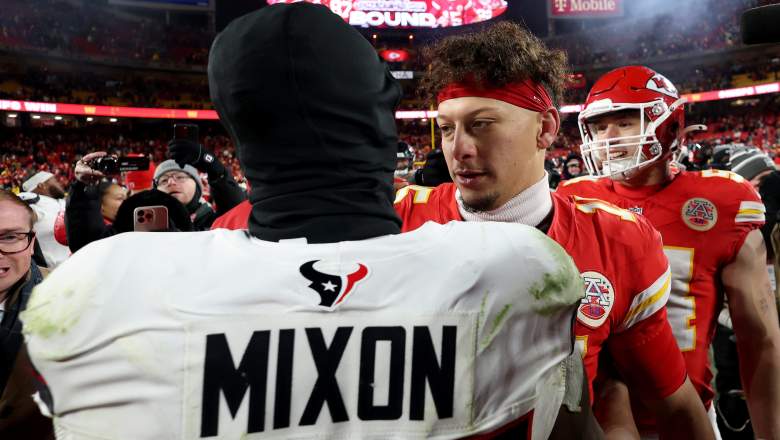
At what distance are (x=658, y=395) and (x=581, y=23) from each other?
1607 inches

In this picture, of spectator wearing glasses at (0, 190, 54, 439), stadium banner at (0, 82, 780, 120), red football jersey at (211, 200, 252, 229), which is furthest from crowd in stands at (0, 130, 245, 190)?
red football jersey at (211, 200, 252, 229)

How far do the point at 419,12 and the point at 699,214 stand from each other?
28.1m

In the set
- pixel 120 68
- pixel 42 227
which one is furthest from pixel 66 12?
pixel 42 227

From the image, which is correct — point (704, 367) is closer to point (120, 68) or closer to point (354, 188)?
point (354, 188)

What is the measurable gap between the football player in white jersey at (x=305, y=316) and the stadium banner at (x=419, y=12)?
2864cm

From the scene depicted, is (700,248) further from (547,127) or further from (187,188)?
(187,188)

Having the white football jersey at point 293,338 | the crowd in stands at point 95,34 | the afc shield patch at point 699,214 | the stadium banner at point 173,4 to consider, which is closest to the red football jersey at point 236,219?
the white football jersey at point 293,338

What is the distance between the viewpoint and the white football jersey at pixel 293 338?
29.0 inches

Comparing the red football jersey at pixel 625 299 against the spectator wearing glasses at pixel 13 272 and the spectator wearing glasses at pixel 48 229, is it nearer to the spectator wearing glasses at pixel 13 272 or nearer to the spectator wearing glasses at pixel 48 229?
the spectator wearing glasses at pixel 13 272

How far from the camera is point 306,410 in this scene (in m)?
0.75

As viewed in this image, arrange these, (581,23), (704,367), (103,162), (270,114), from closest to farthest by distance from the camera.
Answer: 1. (270,114)
2. (704,367)
3. (103,162)
4. (581,23)

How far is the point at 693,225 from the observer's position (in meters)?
2.13

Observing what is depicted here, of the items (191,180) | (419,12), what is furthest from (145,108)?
(191,180)

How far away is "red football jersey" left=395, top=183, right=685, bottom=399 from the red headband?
350mm
